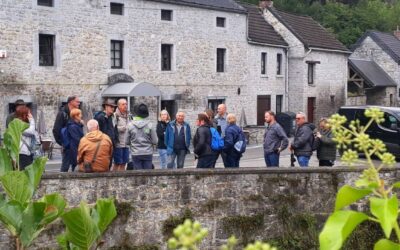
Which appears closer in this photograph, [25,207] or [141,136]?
[25,207]

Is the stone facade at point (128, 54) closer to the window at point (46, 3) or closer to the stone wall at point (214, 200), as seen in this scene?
the window at point (46, 3)

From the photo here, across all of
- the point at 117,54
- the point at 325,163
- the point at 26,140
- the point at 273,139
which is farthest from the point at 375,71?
the point at 26,140

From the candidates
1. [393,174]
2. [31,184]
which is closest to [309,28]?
[393,174]

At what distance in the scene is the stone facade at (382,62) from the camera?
46.0m

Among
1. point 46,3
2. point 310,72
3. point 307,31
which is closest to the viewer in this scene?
point 46,3

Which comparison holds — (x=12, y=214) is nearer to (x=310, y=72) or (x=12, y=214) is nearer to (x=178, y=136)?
(x=178, y=136)

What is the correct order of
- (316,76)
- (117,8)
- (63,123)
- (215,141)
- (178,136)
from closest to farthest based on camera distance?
(63,123) < (215,141) < (178,136) < (117,8) < (316,76)

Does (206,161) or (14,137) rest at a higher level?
(14,137)

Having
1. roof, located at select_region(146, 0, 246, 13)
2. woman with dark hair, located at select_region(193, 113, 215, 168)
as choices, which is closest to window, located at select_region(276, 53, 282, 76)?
roof, located at select_region(146, 0, 246, 13)

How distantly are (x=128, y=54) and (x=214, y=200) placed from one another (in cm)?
1452

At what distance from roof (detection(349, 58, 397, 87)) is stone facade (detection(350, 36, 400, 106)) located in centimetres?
37

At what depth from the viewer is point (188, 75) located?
2888 centimetres

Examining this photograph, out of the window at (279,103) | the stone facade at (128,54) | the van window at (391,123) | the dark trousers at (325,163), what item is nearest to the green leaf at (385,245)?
the dark trousers at (325,163)

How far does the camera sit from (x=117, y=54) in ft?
85.5
